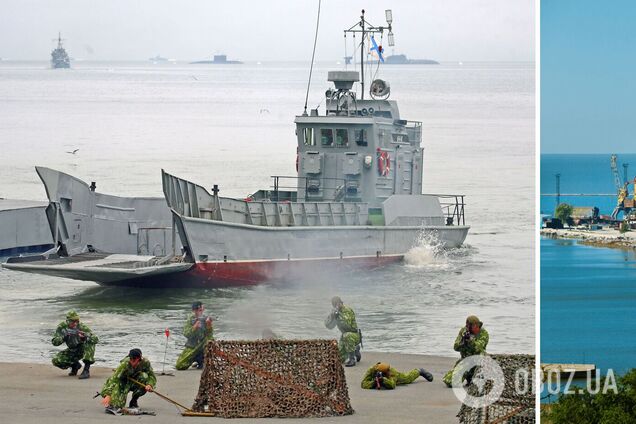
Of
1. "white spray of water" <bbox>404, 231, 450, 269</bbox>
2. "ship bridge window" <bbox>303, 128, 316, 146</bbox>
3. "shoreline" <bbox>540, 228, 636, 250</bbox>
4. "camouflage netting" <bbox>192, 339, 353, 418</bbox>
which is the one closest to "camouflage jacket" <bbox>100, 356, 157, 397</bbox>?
"camouflage netting" <bbox>192, 339, 353, 418</bbox>

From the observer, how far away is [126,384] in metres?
16.1

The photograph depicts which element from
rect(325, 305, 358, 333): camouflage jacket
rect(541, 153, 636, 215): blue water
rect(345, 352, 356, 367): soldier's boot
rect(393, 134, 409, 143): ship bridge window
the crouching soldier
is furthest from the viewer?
rect(541, 153, 636, 215): blue water

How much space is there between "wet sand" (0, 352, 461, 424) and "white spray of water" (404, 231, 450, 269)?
67.4ft

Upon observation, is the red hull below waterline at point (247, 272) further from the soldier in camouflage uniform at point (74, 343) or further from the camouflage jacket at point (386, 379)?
the camouflage jacket at point (386, 379)

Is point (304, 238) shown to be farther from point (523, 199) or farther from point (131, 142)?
point (131, 142)

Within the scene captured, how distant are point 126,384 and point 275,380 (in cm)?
164

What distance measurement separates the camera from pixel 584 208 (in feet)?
285

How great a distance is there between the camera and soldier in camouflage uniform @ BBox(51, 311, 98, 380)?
18672 mm

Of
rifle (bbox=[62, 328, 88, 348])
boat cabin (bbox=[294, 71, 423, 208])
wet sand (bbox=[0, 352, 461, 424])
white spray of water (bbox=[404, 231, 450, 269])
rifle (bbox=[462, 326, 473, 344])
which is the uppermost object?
boat cabin (bbox=[294, 71, 423, 208])

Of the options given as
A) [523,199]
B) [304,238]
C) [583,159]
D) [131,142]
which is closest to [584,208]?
[523,199]

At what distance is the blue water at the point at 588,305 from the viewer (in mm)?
35469

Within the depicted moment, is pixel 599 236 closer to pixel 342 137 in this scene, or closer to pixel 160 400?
pixel 342 137

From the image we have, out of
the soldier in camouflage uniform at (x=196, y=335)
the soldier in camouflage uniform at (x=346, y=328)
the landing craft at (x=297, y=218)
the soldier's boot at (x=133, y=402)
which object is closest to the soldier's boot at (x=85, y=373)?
the soldier in camouflage uniform at (x=196, y=335)

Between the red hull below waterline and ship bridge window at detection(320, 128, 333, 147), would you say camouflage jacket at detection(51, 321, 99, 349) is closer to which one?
the red hull below waterline
